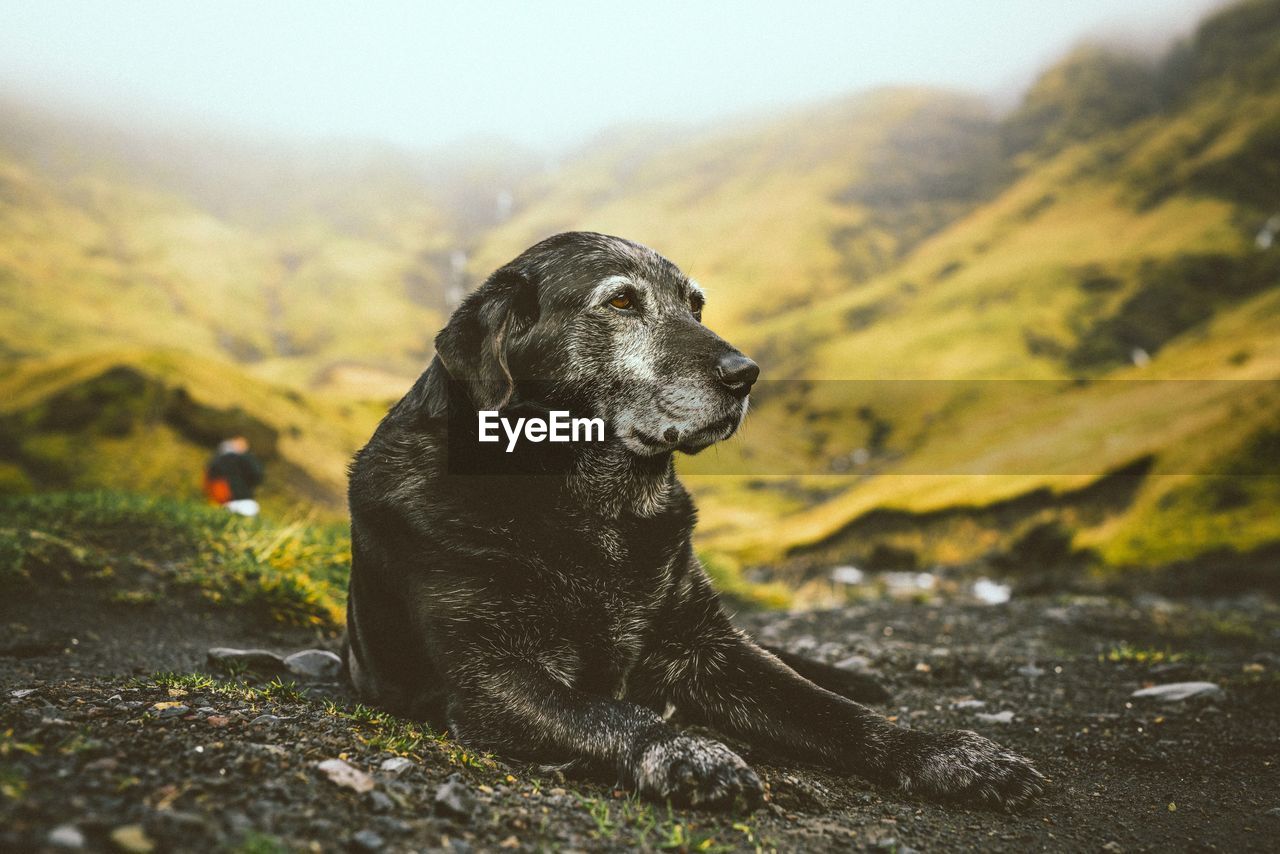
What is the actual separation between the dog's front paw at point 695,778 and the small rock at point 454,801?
0.79 m

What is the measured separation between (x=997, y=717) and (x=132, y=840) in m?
5.46

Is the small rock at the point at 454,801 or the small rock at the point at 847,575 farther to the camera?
the small rock at the point at 847,575

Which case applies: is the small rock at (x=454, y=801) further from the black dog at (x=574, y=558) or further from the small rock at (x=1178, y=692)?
the small rock at (x=1178, y=692)

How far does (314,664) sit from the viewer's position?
18.7ft

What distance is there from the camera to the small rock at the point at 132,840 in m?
2.15

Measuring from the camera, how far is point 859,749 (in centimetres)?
410

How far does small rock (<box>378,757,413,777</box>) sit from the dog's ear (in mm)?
1811

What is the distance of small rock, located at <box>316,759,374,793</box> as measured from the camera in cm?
292

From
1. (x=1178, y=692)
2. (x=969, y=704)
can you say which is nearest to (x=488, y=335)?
(x=969, y=704)

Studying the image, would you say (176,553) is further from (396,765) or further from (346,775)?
(346,775)

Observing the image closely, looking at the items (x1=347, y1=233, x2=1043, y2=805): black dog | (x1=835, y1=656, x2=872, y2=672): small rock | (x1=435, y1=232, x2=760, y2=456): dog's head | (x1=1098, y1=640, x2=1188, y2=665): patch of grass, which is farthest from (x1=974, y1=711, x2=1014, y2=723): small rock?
(x1=435, y1=232, x2=760, y2=456): dog's head

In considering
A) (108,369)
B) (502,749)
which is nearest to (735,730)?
(502,749)

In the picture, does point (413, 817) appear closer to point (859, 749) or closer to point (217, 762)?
point (217, 762)

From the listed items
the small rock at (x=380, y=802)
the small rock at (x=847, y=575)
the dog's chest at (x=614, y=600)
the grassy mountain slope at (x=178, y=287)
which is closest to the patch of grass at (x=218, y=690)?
the small rock at (x=380, y=802)
